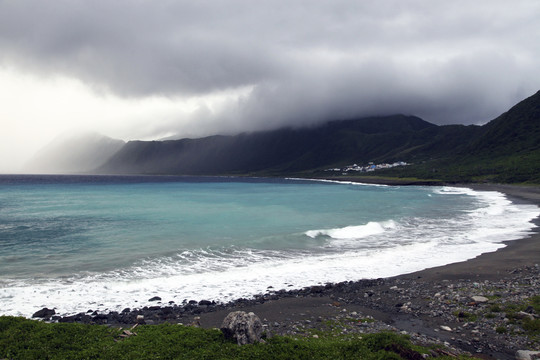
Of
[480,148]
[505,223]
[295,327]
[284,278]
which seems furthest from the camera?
[480,148]

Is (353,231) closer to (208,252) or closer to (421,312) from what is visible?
(208,252)

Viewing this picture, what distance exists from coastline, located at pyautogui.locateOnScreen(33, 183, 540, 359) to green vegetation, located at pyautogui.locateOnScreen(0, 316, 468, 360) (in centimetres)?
198

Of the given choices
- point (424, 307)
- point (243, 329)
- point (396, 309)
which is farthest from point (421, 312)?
point (243, 329)

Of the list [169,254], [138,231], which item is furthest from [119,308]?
[138,231]

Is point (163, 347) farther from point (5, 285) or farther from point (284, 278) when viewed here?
point (5, 285)

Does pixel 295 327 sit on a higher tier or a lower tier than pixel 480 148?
lower

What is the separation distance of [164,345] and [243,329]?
227 cm

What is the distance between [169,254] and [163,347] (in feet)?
50.9

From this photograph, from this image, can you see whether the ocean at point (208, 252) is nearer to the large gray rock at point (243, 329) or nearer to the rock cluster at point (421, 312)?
the rock cluster at point (421, 312)

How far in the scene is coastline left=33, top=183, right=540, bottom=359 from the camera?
11.0 m

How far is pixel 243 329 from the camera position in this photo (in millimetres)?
9695

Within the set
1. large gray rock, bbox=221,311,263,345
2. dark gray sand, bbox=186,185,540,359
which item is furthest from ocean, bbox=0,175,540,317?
large gray rock, bbox=221,311,263,345

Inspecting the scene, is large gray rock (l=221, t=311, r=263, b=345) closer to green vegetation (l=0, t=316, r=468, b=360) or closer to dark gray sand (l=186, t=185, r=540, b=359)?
green vegetation (l=0, t=316, r=468, b=360)

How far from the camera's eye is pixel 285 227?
119ft
